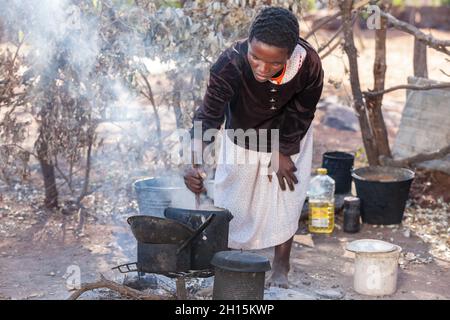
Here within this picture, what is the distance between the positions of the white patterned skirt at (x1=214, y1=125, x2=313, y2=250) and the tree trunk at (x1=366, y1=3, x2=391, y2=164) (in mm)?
2350

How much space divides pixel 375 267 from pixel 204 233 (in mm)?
1192

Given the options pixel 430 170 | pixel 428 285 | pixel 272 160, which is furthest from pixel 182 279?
pixel 430 170

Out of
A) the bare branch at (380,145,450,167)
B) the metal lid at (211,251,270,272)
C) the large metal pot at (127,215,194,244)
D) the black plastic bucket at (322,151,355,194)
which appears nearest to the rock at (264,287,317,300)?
the metal lid at (211,251,270,272)

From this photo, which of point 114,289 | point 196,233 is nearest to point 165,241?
point 196,233

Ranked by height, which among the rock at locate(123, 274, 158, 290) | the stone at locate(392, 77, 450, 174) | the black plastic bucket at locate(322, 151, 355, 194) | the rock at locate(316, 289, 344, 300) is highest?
the stone at locate(392, 77, 450, 174)

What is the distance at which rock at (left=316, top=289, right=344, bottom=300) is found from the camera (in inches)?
192

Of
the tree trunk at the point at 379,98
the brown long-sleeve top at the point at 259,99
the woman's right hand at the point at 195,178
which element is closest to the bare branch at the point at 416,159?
the tree trunk at the point at 379,98

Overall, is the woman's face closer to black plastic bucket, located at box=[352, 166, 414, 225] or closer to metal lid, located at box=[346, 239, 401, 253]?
metal lid, located at box=[346, 239, 401, 253]

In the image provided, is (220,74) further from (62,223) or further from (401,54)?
(401,54)

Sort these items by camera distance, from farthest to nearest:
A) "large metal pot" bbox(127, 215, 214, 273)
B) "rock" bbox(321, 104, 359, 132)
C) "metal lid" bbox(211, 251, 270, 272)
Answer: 1. "rock" bbox(321, 104, 359, 132)
2. "large metal pot" bbox(127, 215, 214, 273)
3. "metal lid" bbox(211, 251, 270, 272)

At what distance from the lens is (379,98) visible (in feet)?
22.9

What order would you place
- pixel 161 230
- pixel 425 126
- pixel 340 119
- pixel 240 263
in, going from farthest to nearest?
1. pixel 340 119
2. pixel 425 126
3. pixel 161 230
4. pixel 240 263

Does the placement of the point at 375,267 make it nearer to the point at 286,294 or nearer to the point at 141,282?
the point at 286,294

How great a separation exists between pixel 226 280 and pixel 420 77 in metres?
4.07
